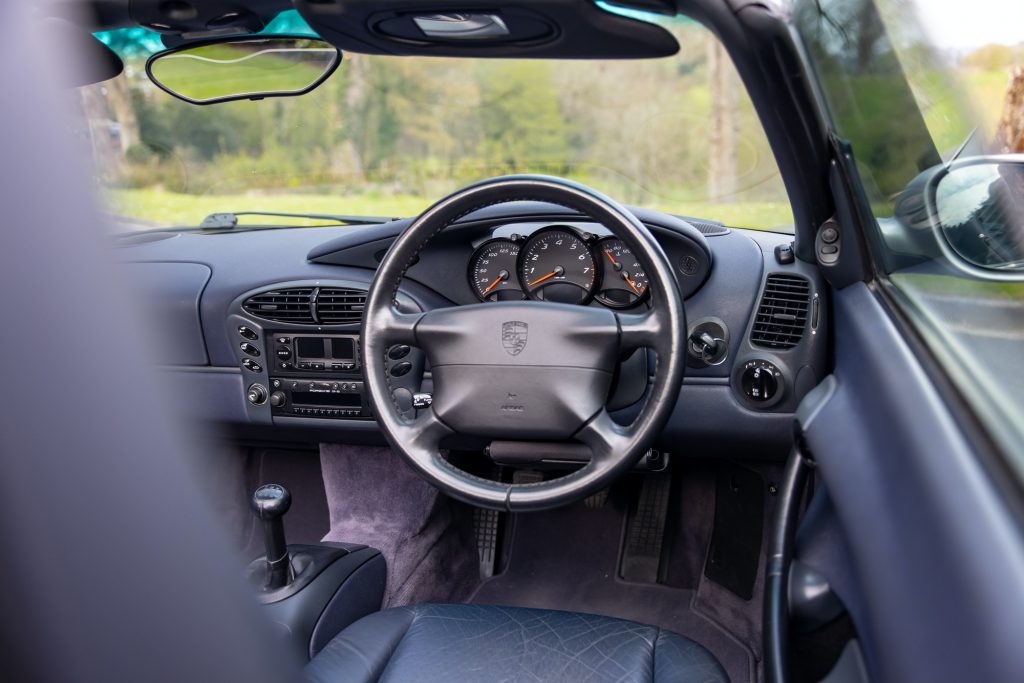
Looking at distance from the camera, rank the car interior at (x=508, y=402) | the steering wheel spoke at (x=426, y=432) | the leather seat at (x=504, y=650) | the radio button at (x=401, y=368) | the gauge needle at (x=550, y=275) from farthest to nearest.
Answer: the radio button at (x=401, y=368), the gauge needle at (x=550, y=275), the steering wheel spoke at (x=426, y=432), the leather seat at (x=504, y=650), the car interior at (x=508, y=402)

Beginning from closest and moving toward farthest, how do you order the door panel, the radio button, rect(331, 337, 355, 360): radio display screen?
the door panel → the radio button → rect(331, 337, 355, 360): radio display screen

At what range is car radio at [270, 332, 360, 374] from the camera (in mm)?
2488

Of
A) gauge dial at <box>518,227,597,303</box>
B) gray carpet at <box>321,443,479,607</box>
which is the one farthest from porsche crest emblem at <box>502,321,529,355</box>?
gray carpet at <box>321,443,479,607</box>

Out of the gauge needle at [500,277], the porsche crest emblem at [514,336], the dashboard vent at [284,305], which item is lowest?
the dashboard vent at [284,305]

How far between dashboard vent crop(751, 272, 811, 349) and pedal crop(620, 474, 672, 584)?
80cm

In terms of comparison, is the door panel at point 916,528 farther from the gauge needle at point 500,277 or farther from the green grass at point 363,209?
the gauge needle at point 500,277

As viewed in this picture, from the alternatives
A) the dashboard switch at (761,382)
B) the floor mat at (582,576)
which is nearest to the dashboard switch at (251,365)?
the floor mat at (582,576)

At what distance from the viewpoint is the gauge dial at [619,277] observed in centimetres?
218

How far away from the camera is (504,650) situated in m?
1.66

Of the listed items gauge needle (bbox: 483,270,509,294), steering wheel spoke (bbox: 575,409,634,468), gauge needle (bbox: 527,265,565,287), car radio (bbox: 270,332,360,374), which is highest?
gauge needle (bbox: 527,265,565,287)

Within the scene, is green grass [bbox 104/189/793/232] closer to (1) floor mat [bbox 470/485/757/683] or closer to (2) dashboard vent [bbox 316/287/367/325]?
(2) dashboard vent [bbox 316/287/367/325]

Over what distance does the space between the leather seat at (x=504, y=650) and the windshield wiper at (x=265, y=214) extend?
4.73ft

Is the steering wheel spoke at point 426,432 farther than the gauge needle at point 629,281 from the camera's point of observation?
No

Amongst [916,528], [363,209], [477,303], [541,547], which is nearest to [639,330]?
[477,303]
